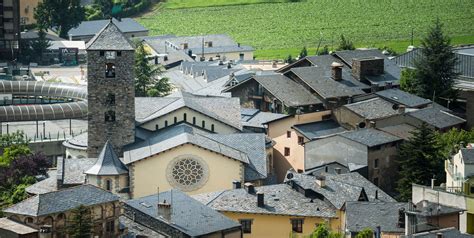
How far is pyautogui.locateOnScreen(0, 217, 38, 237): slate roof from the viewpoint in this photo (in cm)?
8456

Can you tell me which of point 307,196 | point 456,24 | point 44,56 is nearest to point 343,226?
point 307,196

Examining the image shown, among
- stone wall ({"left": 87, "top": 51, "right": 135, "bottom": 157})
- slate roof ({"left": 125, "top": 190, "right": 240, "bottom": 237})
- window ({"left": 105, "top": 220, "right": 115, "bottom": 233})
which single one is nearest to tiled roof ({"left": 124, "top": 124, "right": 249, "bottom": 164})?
stone wall ({"left": 87, "top": 51, "right": 135, "bottom": 157})

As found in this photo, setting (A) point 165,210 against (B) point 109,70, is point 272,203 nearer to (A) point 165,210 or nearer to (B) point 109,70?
(A) point 165,210

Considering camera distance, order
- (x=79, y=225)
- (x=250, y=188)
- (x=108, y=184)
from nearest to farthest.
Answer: (x=79, y=225) < (x=250, y=188) < (x=108, y=184)

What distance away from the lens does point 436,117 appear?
118 meters

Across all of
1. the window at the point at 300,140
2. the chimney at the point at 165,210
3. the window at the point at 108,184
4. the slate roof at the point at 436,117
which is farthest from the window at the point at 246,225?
the slate roof at the point at 436,117

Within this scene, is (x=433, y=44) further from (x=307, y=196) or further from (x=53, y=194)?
(x=53, y=194)

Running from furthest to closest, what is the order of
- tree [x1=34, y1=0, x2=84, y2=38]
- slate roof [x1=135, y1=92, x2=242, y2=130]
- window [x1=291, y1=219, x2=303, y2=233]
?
tree [x1=34, y1=0, x2=84, y2=38], slate roof [x1=135, y1=92, x2=242, y2=130], window [x1=291, y1=219, x2=303, y2=233]

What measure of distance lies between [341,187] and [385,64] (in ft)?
113

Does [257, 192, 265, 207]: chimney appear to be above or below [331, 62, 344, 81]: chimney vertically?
below

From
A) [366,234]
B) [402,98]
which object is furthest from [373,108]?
[366,234]

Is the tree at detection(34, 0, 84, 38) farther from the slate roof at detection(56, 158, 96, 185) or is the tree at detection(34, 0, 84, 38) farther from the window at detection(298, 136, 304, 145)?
the slate roof at detection(56, 158, 96, 185)

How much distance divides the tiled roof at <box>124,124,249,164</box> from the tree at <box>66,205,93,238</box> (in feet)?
57.0

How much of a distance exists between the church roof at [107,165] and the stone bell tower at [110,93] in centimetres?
358
